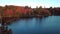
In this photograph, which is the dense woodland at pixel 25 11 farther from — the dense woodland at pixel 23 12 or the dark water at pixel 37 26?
the dark water at pixel 37 26

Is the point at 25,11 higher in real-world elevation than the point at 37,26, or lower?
higher

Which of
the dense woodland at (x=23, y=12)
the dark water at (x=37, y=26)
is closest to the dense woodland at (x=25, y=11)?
the dense woodland at (x=23, y=12)

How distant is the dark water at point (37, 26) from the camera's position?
353 cm

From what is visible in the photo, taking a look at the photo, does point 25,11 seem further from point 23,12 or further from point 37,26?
point 37,26

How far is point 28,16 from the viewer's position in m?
3.63

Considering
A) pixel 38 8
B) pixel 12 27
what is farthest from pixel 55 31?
pixel 12 27

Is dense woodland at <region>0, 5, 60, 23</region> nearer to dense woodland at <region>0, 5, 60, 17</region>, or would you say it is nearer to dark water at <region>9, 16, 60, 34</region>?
dense woodland at <region>0, 5, 60, 17</region>

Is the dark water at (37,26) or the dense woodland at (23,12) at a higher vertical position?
the dense woodland at (23,12)

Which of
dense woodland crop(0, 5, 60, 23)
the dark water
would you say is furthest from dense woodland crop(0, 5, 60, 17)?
the dark water

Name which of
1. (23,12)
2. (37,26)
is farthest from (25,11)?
(37,26)

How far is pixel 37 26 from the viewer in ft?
11.9

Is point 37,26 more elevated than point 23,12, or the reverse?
point 23,12

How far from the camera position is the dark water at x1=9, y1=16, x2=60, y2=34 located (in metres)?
3.53

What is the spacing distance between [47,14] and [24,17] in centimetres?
60
